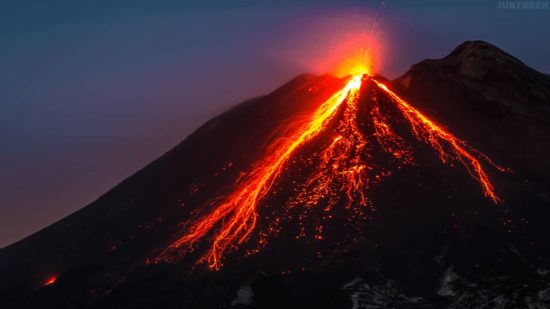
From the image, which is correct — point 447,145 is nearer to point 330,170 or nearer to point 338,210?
point 330,170

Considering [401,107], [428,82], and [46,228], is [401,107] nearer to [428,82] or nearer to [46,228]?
[428,82]

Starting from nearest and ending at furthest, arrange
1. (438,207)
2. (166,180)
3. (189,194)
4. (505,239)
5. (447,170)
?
(505,239), (438,207), (447,170), (189,194), (166,180)

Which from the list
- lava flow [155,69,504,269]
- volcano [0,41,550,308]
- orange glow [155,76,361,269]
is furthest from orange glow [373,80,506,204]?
orange glow [155,76,361,269]

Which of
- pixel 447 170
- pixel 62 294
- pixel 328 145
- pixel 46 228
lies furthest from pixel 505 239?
pixel 46 228

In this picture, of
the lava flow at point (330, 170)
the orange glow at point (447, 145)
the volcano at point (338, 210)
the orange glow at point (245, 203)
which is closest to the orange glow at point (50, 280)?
the volcano at point (338, 210)

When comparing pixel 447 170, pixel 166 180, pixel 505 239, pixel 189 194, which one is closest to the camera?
pixel 505 239

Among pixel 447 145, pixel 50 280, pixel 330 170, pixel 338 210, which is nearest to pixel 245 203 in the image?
pixel 330 170
